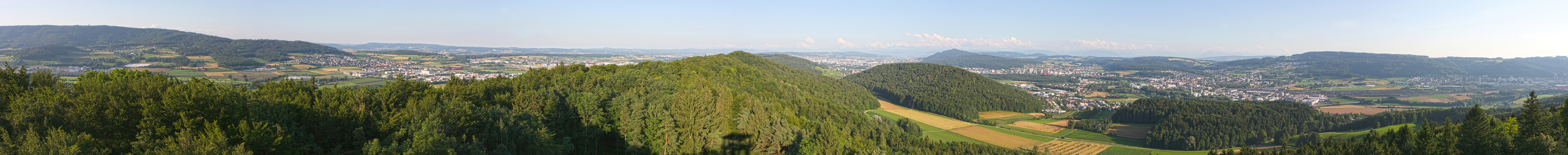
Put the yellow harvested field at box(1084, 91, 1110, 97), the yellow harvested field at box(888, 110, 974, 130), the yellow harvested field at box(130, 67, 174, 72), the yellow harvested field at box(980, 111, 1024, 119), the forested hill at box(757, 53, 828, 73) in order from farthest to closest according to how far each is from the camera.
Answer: the forested hill at box(757, 53, 828, 73), the yellow harvested field at box(1084, 91, 1110, 97), the yellow harvested field at box(980, 111, 1024, 119), the yellow harvested field at box(130, 67, 174, 72), the yellow harvested field at box(888, 110, 974, 130)

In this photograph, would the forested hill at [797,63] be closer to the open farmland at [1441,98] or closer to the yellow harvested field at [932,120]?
the yellow harvested field at [932,120]

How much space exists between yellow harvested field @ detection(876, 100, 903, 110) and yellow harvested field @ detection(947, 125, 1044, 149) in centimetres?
1794

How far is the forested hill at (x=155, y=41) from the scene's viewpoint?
97812 mm

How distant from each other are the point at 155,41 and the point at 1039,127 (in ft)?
533

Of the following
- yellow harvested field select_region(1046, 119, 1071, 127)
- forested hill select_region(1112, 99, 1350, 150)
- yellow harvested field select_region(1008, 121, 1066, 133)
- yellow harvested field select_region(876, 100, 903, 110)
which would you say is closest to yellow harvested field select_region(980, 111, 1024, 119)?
yellow harvested field select_region(1008, 121, 1066, 133)

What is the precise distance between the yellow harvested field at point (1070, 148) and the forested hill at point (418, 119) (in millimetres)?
14233

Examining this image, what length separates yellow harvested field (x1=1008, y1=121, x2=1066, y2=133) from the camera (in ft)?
196

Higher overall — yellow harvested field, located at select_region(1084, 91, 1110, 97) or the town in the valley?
the town in the valley

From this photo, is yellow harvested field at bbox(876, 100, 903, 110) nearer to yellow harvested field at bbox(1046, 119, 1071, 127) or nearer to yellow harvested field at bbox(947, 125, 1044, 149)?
yellow harvested field at bbox(947, 125, 1044, 149)

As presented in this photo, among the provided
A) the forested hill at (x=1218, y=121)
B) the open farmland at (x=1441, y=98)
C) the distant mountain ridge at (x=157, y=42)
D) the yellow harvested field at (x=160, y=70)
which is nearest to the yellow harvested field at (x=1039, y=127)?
the forested hill at (x=1218, y=121)

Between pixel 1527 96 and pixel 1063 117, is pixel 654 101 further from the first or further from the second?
pixel 1527 96

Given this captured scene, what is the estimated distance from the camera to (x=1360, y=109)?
79.4 meters

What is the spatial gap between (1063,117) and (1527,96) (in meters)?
96.3

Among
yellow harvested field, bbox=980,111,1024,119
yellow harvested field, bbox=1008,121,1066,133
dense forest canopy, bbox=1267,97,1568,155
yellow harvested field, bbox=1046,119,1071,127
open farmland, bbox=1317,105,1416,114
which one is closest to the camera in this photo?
dense forest canopy, bbox=1267,97,1568,155
